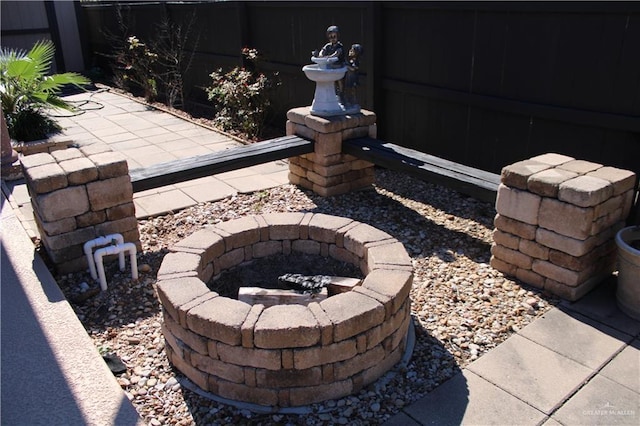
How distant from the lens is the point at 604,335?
3371 millimetres

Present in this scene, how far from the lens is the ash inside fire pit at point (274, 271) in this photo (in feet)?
11.9

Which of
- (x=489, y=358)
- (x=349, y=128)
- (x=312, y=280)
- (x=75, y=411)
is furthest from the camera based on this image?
(x=349, y=128)

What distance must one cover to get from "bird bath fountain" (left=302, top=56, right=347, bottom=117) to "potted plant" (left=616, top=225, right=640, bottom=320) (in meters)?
3.03

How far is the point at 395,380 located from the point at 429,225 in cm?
226

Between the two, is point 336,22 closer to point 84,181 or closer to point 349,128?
point 349,128

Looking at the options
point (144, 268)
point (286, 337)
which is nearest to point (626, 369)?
point (286, 337)

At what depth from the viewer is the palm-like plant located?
22.0 ft

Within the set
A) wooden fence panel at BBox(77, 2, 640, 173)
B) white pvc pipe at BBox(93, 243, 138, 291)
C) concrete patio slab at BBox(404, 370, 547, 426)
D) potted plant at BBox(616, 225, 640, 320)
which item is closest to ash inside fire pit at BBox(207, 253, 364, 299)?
white pvc pipe at BBox(93, 243, 138, 291)

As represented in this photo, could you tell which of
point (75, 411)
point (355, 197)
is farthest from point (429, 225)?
point (75, 411)

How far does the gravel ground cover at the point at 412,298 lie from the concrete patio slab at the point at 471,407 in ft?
0.27

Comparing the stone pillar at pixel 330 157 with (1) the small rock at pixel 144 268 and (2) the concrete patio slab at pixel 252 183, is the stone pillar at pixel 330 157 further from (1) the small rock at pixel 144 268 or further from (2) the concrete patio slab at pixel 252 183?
(1) the small rock at pixel 144 268

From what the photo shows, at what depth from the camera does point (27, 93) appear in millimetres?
6832

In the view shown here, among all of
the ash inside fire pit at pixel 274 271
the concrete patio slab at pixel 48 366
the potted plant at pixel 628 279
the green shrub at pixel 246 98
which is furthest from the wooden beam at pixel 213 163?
the potted plant at pixel 628 279

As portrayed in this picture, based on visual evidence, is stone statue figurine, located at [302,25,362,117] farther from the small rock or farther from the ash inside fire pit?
the small rock
